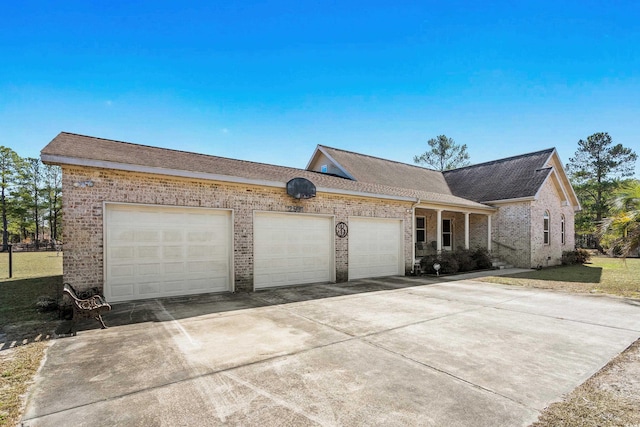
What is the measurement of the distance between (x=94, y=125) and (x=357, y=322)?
2124 centimetres

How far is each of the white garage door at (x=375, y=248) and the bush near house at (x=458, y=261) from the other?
5.60ft

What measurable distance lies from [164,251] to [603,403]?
27.8 feet

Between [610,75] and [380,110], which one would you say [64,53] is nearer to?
[380,110]

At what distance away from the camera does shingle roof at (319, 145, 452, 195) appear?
57.0ft

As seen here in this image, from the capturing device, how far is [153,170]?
7.64 meters

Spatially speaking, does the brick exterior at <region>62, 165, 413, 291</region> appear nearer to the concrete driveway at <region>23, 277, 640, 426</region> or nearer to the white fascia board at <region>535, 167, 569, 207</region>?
the concrete driveway at <region>23, 277, 640, 426</region>

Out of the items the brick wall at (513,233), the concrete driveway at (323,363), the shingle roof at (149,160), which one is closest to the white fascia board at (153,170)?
the shingle roof at (149,160)

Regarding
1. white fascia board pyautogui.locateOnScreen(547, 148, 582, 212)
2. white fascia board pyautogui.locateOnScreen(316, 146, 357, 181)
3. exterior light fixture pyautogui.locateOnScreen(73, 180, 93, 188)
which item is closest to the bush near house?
white fascia board pyautogui.locateOnScreen(316, 146, 357, 181)

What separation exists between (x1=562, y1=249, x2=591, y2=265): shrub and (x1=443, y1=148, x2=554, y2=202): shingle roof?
19.7 ft

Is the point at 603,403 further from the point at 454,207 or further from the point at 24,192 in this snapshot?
the point at 24,192

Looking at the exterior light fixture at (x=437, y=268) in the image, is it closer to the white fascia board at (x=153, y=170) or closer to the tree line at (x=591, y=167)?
the white fascia board at (x=153, y=170)

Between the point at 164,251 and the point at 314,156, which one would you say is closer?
the point at 164,251

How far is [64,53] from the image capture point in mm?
10125

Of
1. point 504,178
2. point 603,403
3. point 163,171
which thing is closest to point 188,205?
point 163,171
